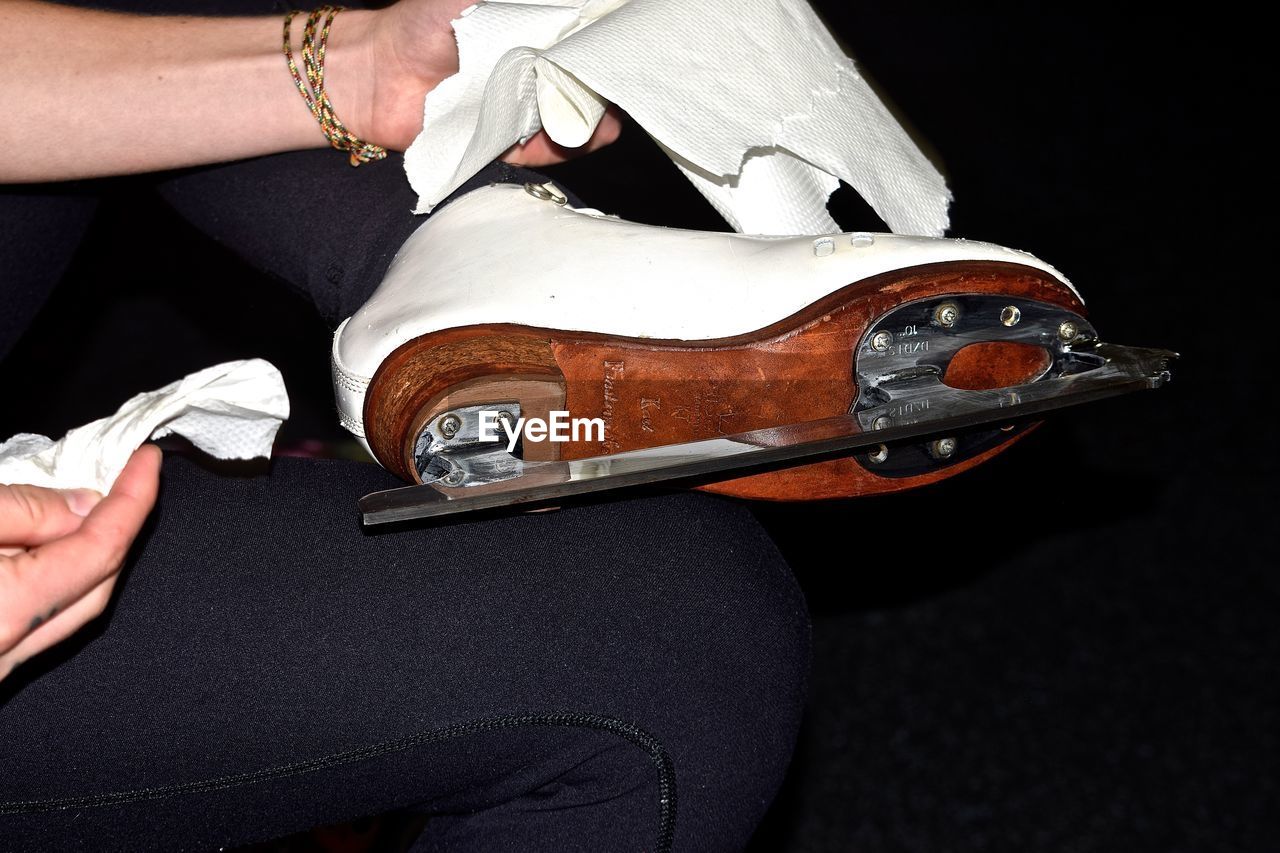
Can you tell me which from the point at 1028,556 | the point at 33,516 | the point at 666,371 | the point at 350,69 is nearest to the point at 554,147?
the point at 350,69

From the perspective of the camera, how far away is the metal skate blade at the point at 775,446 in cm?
41

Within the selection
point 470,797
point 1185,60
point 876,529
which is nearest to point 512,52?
point 470,797

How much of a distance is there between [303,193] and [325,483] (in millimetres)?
158

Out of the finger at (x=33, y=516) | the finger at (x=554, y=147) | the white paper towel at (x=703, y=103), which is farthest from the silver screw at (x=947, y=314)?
the finger at (x=33, y=516)

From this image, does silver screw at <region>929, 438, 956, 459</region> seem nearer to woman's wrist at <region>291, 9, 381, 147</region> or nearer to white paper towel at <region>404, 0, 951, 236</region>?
white paper towel at <region>404, 0, 951, 236</region>

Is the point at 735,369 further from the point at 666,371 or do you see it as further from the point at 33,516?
the point at 33,516

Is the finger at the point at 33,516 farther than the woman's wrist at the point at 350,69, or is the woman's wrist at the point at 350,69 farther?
the woman's wrist at the point at 350,69

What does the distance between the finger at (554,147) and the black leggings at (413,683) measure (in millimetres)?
209

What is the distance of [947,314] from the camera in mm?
432

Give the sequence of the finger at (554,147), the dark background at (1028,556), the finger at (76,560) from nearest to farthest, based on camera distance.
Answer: the finger at (76,560)
the finger at (554,147)
the dark background at (1028,556)

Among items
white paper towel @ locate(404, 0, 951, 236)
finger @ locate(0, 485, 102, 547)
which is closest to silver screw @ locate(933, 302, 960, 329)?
white paper towel @ locate(404, 0, 951, 236)

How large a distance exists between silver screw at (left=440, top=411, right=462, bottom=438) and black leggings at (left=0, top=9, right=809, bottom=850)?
37 mm

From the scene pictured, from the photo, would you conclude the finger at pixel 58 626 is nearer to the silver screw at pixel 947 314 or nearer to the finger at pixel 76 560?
the finger at pixel 76 560

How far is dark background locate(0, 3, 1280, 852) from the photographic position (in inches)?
31.9
